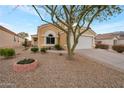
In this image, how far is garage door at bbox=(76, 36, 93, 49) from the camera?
1752 centimetres

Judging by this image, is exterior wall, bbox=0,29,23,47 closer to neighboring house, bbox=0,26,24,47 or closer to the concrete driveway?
neighboring house, bbox=0,26,24,47

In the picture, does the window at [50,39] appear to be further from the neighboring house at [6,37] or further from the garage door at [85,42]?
the neighboring house at [6,37]

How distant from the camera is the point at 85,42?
18203mm

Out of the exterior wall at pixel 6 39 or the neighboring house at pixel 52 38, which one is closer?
the neighboring house at pixel 52 38

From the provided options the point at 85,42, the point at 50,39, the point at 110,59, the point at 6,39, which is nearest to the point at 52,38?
the point at 50,39

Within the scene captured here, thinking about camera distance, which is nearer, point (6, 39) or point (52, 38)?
point (52, 38)

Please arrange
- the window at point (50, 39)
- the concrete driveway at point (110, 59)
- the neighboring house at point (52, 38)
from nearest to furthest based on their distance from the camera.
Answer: the concrete driveway at point (110, 59) → the neighboring house at point (52, 38) → the window at point (50, 39)

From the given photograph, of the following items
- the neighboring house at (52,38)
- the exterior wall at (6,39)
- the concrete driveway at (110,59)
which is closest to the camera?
the concrete driveway at (110,59)

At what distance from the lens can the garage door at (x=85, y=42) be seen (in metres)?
17.5

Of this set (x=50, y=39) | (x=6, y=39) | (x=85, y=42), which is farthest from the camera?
(x=6, y=39)

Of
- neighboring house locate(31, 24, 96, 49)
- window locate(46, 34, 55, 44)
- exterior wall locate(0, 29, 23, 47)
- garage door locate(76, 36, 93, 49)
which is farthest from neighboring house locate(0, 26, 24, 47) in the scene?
garage door locate(76, 36, 93, 49)

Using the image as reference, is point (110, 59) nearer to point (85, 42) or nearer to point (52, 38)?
point (85, 42)

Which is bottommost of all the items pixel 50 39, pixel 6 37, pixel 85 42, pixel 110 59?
pixel 110 59

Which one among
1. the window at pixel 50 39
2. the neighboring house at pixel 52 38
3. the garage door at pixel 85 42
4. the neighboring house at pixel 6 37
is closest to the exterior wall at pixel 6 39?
the neighboring house at pixel 6 37
